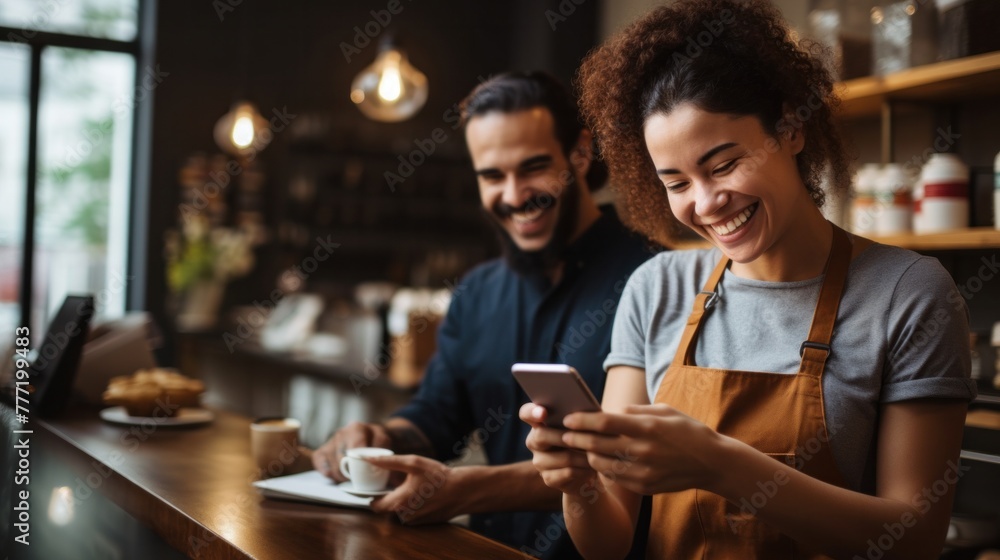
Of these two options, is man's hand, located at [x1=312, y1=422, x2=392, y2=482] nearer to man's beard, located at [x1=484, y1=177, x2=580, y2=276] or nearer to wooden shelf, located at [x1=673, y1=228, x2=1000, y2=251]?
man's beard, located at [x1=484, y1=177, x2=580, y2=276]

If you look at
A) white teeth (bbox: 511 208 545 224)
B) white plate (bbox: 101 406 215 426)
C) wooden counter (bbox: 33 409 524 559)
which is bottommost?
wooden counter (bbox: 33 409 524 559)

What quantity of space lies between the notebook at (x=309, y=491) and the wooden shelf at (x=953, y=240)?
1530 millimetres

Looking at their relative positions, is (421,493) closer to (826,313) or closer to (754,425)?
(754,425)

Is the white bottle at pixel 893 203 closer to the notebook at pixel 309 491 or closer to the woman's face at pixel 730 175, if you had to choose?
the woman's face at pixel 730 175

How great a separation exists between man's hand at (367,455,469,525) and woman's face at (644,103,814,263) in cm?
61

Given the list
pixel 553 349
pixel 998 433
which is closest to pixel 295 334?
pixel 553 349

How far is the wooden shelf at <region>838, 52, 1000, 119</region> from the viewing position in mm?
2402

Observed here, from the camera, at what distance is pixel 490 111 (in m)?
2.02

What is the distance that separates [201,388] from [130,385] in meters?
0.20

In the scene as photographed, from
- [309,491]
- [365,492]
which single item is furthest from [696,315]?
[309,491]

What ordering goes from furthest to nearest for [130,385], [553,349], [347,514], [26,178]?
[26,178] < [130,385] < [553,349] < [347,514]

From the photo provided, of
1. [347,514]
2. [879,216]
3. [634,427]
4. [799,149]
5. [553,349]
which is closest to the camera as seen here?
[634,427]

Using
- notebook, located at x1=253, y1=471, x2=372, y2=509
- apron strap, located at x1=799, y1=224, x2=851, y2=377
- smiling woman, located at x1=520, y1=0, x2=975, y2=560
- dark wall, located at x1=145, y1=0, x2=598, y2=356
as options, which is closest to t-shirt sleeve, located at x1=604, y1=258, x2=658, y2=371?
smiling woman, located at x1=520, y1=0, x2=975, y2=560

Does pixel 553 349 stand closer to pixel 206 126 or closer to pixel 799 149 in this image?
pixel 799 149
